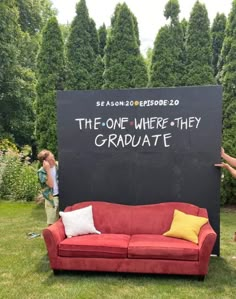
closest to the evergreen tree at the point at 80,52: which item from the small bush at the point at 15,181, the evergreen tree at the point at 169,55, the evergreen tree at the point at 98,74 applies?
the evergreen tree at the point at 98,74

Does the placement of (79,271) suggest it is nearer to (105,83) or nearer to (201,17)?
(105,83)

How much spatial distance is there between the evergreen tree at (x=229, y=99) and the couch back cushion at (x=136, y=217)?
134 inches

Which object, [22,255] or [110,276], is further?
[22,255]

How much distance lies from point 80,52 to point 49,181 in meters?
4.78

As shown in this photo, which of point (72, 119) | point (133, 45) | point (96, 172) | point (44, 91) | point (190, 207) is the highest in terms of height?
point (133, 45)

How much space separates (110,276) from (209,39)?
6371mm

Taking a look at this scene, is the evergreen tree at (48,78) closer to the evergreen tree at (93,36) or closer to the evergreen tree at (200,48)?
the evergreen tree at (93,36)

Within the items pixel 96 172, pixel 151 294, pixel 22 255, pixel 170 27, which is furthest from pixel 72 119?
pixel 170 27

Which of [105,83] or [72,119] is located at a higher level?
[105,83]

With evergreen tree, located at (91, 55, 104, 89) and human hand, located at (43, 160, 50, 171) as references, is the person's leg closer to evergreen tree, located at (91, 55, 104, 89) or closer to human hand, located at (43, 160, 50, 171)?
human hand, located at (43, 160, 50, 171)

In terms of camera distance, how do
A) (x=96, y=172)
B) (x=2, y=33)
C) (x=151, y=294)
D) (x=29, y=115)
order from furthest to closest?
(x=29, y=115) → (x=2, y=33) → (x=96, y=172) → (x=151, y=294)

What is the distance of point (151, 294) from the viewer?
435 centimetres

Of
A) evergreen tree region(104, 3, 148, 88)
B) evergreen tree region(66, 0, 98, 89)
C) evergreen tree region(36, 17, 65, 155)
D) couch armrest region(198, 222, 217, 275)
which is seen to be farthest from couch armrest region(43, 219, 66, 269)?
evergreen tree region(66, 0, 98, 89)

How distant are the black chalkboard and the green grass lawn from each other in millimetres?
840
